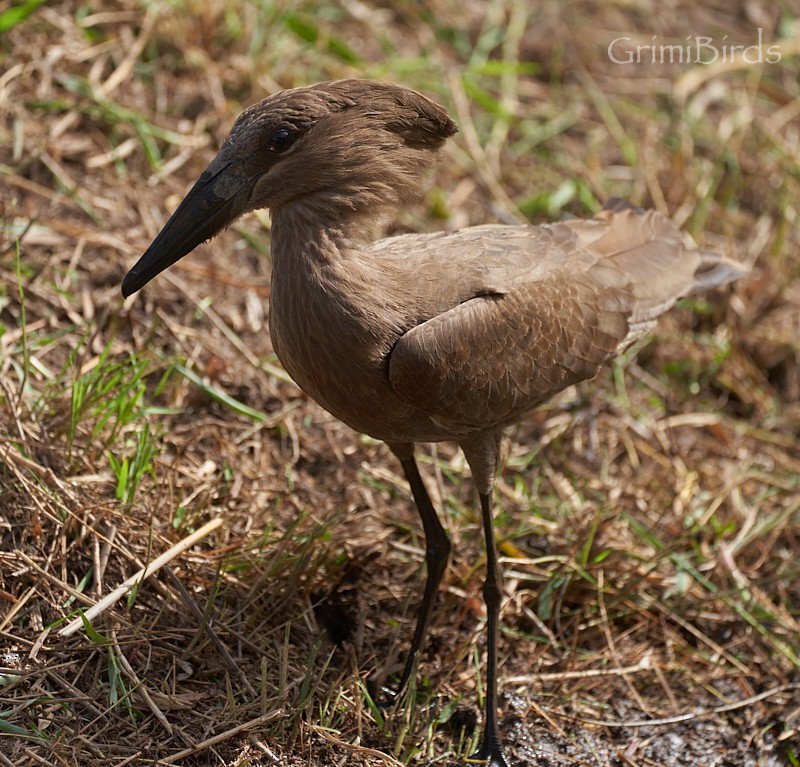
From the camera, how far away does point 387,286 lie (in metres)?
3.23

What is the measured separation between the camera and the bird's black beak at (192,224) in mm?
3146

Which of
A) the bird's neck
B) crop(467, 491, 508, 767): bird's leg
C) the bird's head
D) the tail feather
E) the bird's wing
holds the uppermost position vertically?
the bird's head

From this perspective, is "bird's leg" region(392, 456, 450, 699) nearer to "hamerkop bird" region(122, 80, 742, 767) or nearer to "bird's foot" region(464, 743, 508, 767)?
"hamerkop bird" region(122, 80, 742, 767)

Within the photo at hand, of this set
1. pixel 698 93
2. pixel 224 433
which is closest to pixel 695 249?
pixel 224 433

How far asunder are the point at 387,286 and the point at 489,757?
154 cm

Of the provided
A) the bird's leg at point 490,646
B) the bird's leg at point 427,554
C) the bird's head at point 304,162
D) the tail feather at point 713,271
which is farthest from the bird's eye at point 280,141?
the tail feather at point 713,271

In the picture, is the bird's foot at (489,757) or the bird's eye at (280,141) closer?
the bird's eye at (280,141)

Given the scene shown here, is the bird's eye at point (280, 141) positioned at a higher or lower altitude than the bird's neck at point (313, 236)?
higher

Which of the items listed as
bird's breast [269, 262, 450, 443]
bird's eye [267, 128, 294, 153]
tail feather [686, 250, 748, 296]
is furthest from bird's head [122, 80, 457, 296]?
tail feather [686, 250, 748, 296]

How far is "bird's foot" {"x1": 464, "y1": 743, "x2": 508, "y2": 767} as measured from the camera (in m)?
3.51

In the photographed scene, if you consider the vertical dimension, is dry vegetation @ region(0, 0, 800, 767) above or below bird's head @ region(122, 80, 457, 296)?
below

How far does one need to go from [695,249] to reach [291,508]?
1871 mm

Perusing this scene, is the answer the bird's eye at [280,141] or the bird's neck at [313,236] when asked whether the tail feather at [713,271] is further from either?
the bird's eye at [280,141]

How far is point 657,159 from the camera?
599 centimetres
